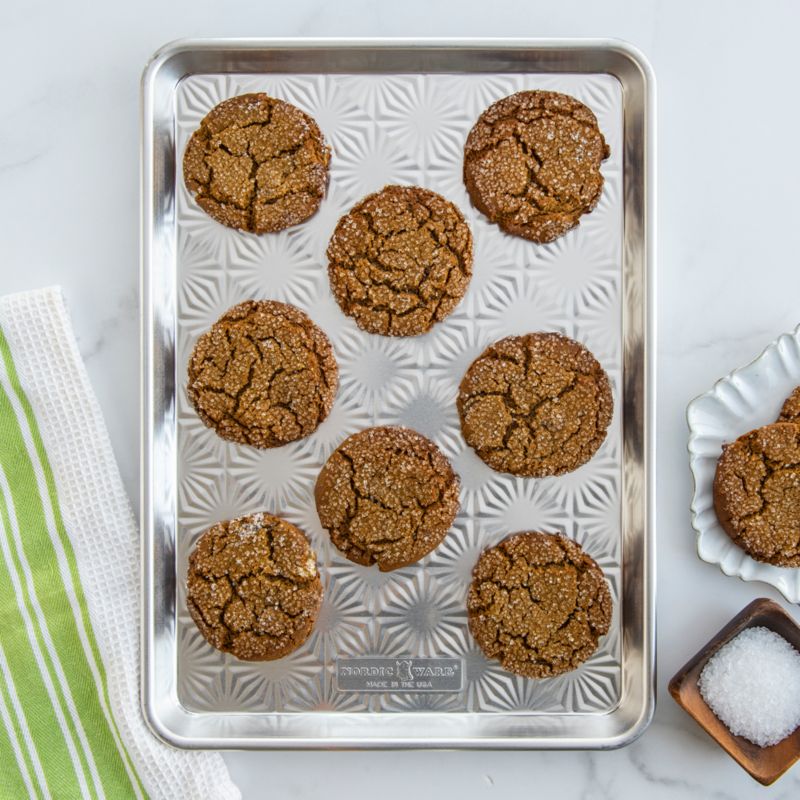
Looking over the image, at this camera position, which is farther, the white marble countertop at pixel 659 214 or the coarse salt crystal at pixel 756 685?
the white marble countertop at pixel 659 214

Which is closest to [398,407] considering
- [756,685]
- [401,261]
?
[401,261]

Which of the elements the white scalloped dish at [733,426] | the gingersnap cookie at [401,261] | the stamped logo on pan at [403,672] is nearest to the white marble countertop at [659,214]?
the white scalloped dish at [733,426]

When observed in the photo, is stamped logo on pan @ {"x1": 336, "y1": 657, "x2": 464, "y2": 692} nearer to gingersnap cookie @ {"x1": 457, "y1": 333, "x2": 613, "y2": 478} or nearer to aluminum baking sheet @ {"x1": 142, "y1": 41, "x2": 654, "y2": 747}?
aluminum baking sheet @ {"x1": 142, "y1": 41, "x2": 654, "y2": 747}

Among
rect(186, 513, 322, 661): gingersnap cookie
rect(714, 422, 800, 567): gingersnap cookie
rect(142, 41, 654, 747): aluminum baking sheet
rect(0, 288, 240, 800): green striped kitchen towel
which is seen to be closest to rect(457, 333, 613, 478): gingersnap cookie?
rect(142, 41, 654, 747): aluminum baking sheet

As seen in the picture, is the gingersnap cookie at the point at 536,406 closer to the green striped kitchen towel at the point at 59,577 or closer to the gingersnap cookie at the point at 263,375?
the gingersnap cookie at the point at 263,375

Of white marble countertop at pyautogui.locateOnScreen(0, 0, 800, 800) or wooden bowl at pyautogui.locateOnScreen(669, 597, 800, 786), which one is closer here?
wooden bowl at pyautogui.locateOnScreen(669, 597, 800, 786)

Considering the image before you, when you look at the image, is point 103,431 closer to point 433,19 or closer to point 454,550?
point 454,550

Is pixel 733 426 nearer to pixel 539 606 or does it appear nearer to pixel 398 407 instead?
pixel 539 606
